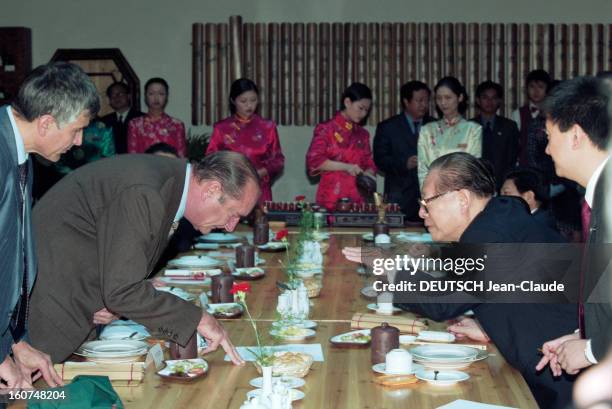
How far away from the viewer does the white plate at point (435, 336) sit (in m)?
3.53

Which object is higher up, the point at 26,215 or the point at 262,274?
the point at 26,215

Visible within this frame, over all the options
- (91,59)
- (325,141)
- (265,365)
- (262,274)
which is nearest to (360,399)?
(265,365)

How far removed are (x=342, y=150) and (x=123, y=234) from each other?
14.8 feet

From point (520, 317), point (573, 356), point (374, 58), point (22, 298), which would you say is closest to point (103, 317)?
point (22, 298)

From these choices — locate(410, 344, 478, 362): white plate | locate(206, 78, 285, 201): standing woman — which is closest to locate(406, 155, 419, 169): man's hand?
locate(206, 78, 285, 201): standing woman

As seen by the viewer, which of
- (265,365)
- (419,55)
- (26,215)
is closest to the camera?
(265,365)

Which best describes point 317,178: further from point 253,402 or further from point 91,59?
point 253,402

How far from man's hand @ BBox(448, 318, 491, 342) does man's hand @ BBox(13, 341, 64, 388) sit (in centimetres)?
144

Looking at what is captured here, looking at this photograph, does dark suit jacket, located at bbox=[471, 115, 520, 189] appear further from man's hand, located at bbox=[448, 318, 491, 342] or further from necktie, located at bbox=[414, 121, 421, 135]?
man's hand, located at bbox=[448, 318, 491, 342]

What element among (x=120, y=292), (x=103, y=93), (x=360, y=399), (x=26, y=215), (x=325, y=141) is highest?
(x=103, y=93)

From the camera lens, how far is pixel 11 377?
2.85m

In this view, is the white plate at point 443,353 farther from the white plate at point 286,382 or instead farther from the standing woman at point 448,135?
the standing woman at point 448,135

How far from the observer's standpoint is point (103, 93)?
960 centimetres

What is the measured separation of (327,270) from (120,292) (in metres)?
2.22
